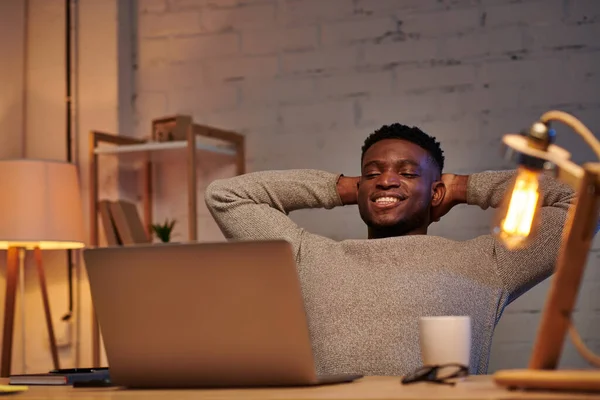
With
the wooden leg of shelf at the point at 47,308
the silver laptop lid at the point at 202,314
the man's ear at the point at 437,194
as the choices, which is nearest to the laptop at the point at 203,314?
the silver laptop lid at the point at 202,314

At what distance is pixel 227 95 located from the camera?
313 cm

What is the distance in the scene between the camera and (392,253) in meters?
2.08

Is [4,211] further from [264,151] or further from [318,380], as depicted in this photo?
[318,380]

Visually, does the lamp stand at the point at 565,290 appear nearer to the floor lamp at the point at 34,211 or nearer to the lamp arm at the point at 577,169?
the lamp arm at the point at 577,169

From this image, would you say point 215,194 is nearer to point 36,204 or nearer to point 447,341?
point 36,204

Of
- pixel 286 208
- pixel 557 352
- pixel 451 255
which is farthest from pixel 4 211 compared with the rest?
pixel 557 352

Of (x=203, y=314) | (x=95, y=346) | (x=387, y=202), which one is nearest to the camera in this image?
(x=203, y=314)

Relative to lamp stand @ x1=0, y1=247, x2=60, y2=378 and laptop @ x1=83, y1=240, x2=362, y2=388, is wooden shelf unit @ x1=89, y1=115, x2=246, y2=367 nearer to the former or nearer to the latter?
lamp stand @ x1=0, y1=247, x2=60, y2=378

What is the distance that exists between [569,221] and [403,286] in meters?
Answer: 0.89

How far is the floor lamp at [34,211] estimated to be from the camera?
113 inches

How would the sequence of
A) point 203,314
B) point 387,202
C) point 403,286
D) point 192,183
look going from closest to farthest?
point 203,314, point 403,286, point 387,202, point 192,183

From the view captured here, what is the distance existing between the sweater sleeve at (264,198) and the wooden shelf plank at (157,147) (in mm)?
546

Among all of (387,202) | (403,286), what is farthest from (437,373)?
(387,202)

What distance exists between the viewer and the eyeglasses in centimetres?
132
